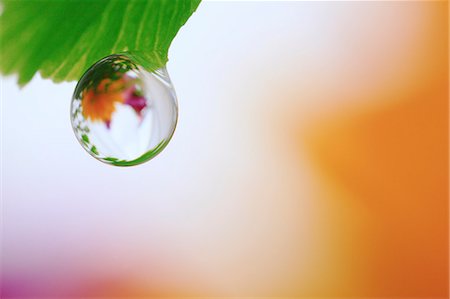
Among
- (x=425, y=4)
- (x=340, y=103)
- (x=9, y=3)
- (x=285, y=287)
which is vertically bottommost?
(x=9, y=3)

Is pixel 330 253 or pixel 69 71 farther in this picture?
pixel 330 253

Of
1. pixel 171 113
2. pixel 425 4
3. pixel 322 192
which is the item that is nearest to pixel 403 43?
pixel 425 4

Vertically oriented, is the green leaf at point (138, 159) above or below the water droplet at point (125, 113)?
below

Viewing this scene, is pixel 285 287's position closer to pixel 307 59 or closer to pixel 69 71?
pixel 307 59

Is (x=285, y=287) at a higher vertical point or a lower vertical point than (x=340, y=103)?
lower

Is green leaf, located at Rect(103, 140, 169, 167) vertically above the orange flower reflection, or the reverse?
the orange flower reflection
